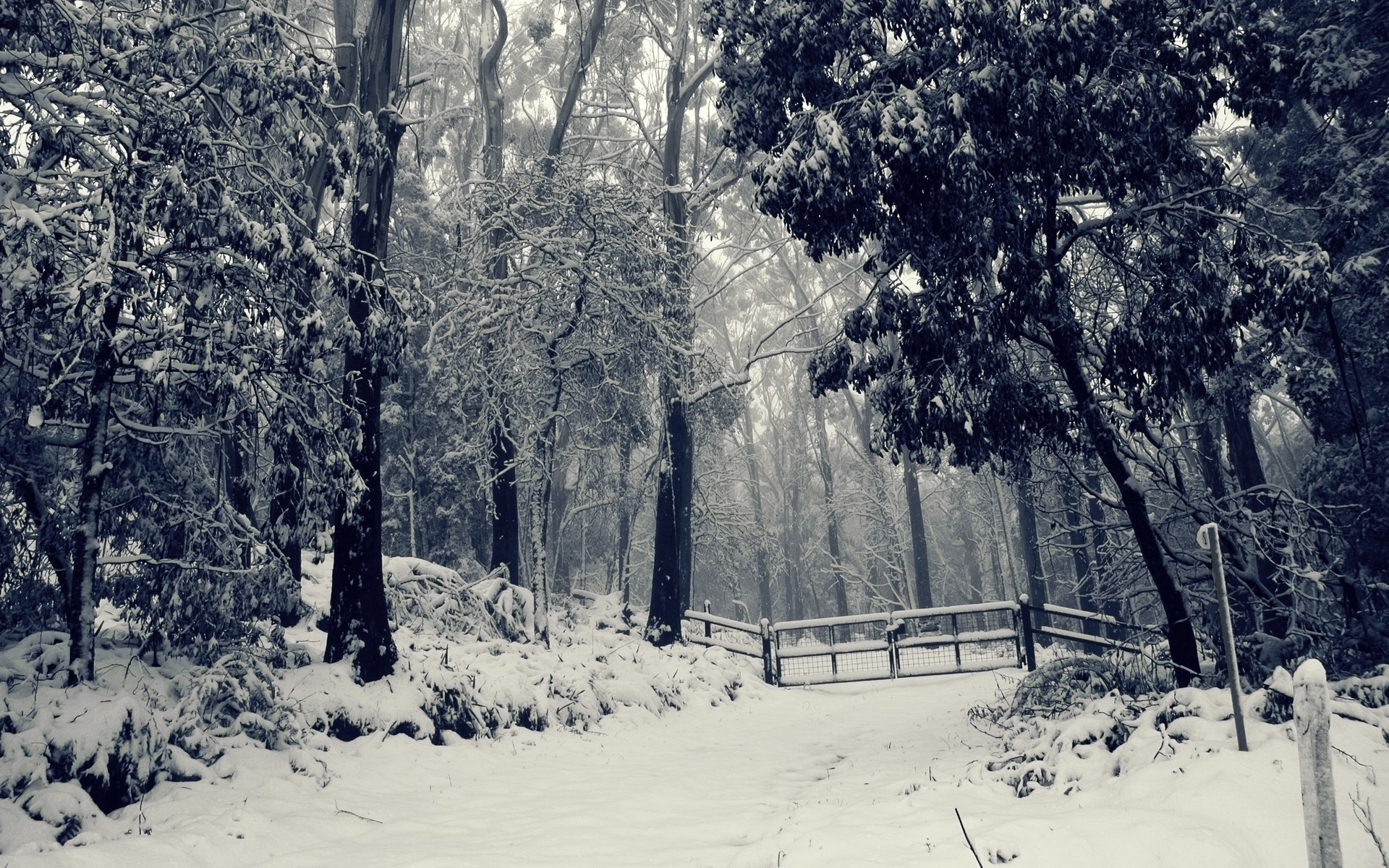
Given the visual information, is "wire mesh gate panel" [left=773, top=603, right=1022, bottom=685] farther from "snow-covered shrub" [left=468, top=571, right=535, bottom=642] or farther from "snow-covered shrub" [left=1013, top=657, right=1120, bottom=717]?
"snow-covered shrub" [left=1013, top=657, right=1120, bottom=717]

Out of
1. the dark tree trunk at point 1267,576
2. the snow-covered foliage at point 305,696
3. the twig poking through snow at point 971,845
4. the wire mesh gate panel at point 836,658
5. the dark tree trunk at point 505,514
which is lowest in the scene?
the wire mesh gate panel at point 836,658

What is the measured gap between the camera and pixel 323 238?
27.0 feet

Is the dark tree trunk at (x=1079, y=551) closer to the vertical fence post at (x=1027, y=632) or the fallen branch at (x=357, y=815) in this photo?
the vertical fence post at (x=1027, y=632)

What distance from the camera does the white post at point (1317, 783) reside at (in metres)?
2.88

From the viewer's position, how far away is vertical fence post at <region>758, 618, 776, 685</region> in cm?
1588

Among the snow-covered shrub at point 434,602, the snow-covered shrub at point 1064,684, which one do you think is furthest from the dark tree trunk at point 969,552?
the snow-covered shrub at point 1064,684

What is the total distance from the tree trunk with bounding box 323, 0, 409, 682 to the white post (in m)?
7.59

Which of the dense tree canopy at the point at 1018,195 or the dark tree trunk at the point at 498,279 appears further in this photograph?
the dark tree trunk at the point at 498,279

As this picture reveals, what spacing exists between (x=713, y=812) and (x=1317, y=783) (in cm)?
442

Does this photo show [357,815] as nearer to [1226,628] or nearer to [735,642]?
[1226,628]

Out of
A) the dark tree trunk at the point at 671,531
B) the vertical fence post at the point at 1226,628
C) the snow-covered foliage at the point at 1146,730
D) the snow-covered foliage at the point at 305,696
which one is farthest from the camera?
the dark tree trunk at the point at 671,531

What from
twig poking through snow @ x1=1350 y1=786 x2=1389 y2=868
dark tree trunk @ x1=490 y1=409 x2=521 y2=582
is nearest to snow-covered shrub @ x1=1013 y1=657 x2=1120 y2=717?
twig poking through snow @ x1=1350 y1=786 x2=1389 y2=868

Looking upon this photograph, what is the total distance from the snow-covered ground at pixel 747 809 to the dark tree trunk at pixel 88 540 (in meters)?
1.20

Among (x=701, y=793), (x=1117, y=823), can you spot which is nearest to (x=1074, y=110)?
(x=1117, y=823)
